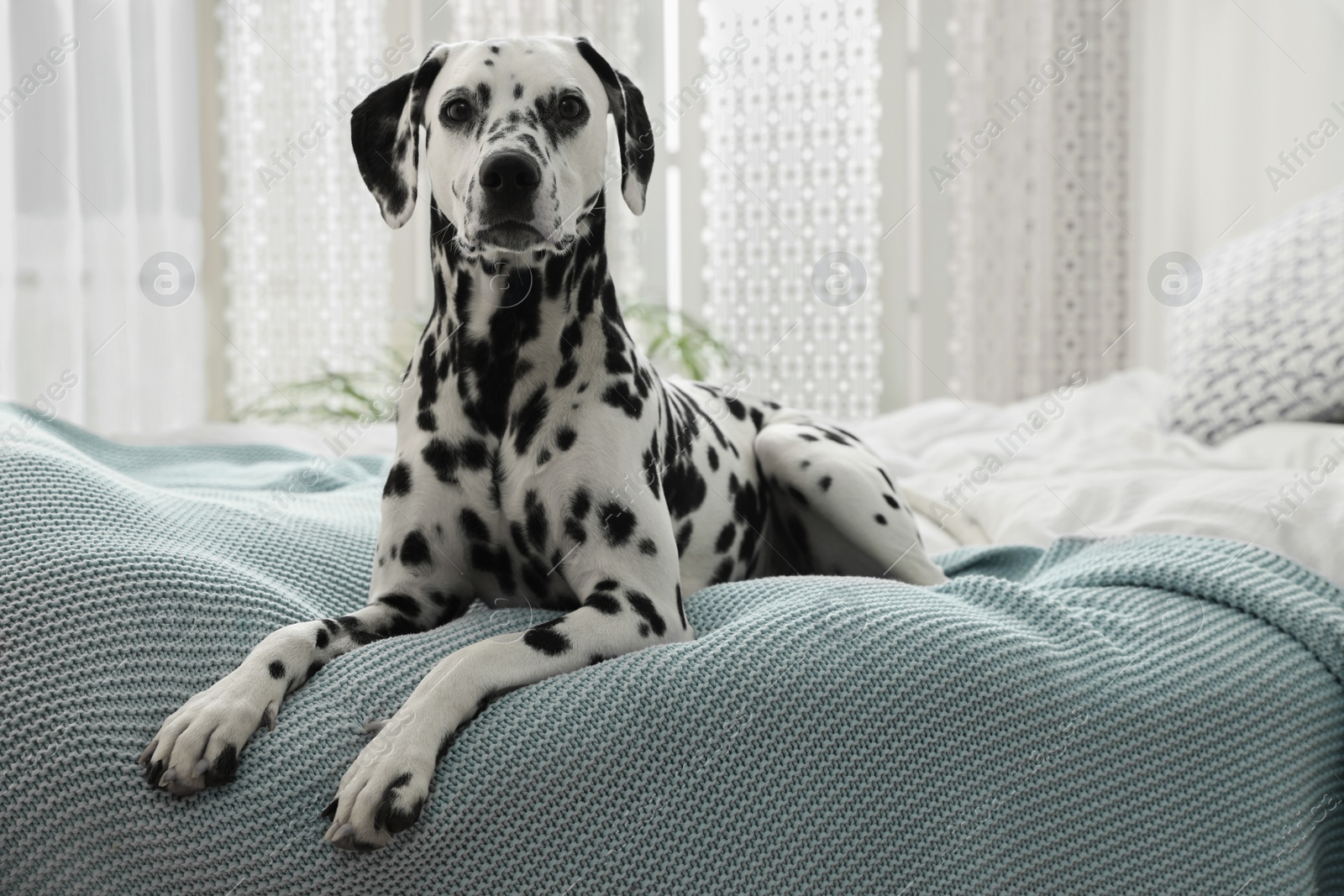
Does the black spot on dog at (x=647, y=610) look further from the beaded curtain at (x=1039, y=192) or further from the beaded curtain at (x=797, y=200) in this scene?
the beaded curtain at (x=1039, y=192)

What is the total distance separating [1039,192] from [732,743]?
16.9 feet

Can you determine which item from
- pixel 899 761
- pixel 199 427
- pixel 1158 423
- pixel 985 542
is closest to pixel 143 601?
pixel 899 761

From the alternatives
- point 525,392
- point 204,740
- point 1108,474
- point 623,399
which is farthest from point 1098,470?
point 204,740

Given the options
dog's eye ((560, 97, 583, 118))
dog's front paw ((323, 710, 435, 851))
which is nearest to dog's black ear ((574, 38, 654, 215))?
dog's eye ((560, 97, 583, 118))

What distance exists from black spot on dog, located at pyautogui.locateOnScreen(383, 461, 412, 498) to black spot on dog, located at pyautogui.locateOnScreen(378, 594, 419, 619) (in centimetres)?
15

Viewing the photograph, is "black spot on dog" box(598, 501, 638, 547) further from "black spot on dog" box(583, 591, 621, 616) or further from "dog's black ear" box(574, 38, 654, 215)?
"dog's black ear" box(574, 38, 654, 215)

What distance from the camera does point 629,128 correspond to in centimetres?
167

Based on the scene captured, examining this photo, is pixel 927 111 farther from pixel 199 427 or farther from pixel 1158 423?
pixel 199 427

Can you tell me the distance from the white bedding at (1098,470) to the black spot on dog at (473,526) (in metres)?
1.07

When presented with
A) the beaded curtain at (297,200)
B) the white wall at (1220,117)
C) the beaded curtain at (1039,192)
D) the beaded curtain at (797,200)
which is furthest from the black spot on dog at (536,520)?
the beaded curtain at (1039,192)

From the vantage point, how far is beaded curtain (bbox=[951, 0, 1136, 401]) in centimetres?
545

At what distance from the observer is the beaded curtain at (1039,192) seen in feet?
17.9

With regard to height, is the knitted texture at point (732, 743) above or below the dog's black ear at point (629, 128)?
below

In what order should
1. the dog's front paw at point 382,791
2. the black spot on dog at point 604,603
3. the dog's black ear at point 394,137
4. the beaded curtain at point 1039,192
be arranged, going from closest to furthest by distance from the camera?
the dog's front paw at point 382,791 → the black spot on dog at point 604,603 → the dog's black ear at point 394,137 → the beaded curtain at point 1039,192
